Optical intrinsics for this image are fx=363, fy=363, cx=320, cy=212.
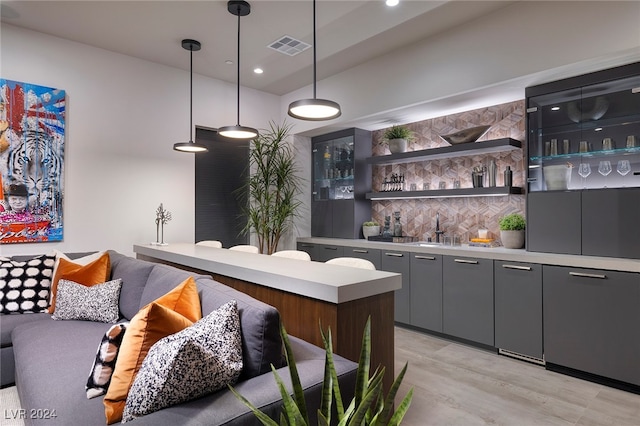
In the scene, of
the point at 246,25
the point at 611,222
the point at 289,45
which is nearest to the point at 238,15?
the point at 246,25

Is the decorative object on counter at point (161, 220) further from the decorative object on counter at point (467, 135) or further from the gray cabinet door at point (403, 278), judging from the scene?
the decorative object on counter at point (467, 135)

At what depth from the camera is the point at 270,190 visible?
17.9 feet

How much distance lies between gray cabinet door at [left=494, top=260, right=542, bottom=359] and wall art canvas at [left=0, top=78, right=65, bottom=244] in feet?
14.5

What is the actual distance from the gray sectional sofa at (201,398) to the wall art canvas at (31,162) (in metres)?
1.76

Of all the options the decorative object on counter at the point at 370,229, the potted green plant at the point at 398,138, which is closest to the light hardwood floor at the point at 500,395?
the decorative object on counter at the point at 370,229

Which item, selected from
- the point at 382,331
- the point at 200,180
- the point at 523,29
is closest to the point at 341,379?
the point at 382,331

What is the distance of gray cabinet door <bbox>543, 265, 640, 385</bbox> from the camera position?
258 centimetres

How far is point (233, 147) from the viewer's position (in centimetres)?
544

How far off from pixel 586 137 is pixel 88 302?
4172 mm

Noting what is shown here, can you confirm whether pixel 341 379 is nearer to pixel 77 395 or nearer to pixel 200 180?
pixel 77 395

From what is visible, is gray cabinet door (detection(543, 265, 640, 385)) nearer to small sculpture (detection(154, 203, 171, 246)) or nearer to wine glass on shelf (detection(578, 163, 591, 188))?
wine glass on shelf (detection(578, 163, 591, 188))

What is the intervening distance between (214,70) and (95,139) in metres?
1.70

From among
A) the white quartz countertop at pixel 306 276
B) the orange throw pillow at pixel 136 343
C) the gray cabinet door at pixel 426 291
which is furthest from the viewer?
the gray cabinet door at pixel 426 291

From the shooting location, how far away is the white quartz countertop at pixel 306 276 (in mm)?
1820
